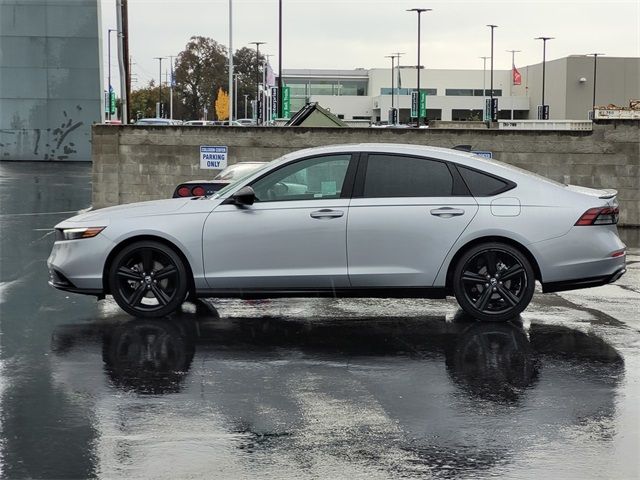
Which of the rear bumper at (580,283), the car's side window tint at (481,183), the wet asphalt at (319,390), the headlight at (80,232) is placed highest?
the car's side window tint at (481,183)

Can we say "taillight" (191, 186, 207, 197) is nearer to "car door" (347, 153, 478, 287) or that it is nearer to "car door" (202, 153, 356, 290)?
"car door" (202, 153, 356, 290)

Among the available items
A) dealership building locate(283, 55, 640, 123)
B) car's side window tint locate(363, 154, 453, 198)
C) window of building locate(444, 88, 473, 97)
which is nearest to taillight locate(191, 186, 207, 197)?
car's side window tint locate(363, 154, 453, 198)

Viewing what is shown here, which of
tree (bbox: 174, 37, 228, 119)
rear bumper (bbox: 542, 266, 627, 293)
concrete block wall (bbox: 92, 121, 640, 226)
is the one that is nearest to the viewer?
rear bumper (bbox: 542, 266, 627, 293)

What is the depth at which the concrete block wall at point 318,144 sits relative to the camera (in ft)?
64.0

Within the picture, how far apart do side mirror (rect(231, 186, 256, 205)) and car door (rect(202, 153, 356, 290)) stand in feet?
0.24

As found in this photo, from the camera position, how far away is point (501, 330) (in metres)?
8.71

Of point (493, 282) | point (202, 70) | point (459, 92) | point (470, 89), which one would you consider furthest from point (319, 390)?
point (470, 89)

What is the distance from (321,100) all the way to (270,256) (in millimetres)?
120306

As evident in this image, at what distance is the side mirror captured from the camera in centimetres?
886

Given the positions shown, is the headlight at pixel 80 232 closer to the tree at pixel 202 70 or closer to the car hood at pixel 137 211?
the car hood at pixel 137 211

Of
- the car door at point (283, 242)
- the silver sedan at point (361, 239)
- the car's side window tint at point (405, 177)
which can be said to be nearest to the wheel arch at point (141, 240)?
the silver sedan at point (361, 239)

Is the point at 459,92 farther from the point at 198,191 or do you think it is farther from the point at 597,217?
the point at 597,217

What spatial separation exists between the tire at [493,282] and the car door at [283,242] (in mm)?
1034

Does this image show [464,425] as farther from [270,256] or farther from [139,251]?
[139,251]
